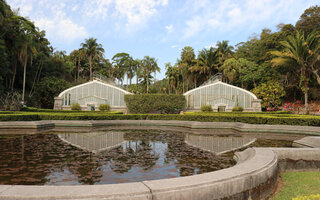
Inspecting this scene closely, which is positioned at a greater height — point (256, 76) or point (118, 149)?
point (256, 76)

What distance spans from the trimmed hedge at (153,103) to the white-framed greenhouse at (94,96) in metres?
1.96

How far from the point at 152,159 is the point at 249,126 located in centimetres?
1058

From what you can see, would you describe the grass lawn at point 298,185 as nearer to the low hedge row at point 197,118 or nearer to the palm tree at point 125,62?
the low hedge row at point 197,118

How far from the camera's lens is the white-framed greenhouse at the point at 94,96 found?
111ft

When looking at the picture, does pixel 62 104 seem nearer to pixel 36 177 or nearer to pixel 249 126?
A: pixel 249 126

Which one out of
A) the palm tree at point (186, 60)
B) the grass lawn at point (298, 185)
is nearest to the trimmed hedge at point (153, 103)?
the palm tree at point (186, 60)

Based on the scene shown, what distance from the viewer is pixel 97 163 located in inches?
264

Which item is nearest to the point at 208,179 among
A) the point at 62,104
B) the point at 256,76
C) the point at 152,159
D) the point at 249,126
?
the point at 152,159

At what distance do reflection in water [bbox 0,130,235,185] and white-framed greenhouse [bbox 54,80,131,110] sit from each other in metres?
25.0

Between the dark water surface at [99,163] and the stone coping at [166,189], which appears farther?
the dark water surface at [99,163]

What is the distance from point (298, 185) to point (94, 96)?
32.3 meters

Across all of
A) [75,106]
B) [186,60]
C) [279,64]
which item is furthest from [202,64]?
[75,106]

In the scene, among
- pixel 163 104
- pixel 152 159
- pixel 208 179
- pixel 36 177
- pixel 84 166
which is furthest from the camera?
pixel 163 104

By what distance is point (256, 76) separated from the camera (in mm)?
39562
